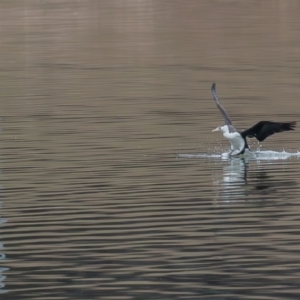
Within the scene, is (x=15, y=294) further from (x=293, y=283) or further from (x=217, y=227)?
(x=217, y=227)

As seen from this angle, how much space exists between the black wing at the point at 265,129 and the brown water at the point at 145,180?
0.63 meters

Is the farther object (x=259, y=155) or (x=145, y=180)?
(x=259, y=155)

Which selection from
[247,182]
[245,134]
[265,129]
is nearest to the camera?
[247,182]

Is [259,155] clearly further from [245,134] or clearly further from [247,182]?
[247,182]

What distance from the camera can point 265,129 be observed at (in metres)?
24.6

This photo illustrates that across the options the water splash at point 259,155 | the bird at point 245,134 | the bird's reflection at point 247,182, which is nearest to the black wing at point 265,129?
the bird at point 245,134

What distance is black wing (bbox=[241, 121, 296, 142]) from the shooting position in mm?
Result: 24172

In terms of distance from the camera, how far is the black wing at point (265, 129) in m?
24.2

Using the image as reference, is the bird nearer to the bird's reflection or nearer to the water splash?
the water splash

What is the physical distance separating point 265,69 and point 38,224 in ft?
91.9

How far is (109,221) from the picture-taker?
1739 centimetres

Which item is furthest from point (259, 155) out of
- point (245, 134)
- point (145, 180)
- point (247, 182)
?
point (145, 180)

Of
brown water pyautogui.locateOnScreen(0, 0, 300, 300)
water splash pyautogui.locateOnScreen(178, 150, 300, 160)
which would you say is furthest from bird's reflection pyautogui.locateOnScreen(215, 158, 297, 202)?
water splash pyautogui.locateOnScreen(178, 150, 300, 160)

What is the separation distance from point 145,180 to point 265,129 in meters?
4.37
